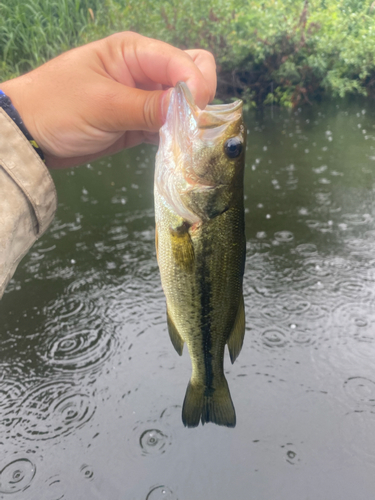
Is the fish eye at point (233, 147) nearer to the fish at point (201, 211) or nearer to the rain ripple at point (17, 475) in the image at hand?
the fish at point (201, 211)

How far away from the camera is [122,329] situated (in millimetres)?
3498

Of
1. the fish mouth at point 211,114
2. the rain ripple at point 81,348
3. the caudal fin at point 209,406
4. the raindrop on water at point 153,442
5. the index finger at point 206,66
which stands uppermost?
the index finger at point 206,66

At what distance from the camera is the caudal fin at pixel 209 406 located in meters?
1.73

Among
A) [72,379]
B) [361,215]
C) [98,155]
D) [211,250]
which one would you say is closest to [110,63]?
[98,155]

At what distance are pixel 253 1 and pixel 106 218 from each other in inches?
551

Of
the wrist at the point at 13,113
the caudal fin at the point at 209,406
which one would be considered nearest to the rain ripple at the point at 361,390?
the caudal fin at the point at 209,406

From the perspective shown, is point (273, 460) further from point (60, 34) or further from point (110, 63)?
point (60, 34)

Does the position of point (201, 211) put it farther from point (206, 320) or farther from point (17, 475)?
point (17, 475)

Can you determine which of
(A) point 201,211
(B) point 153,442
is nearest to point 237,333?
(A) point 201,211

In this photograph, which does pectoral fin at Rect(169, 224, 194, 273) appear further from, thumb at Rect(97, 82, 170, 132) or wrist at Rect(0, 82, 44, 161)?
wrist at Rect(0, 82, 44, 161)

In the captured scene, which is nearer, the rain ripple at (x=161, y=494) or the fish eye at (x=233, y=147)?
the fish eye at (x=233, y=147)

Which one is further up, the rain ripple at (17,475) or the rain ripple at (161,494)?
the rain ripple at (17,475)

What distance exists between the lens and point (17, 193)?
1.56 meters

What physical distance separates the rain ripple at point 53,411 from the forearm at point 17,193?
4.98ft
